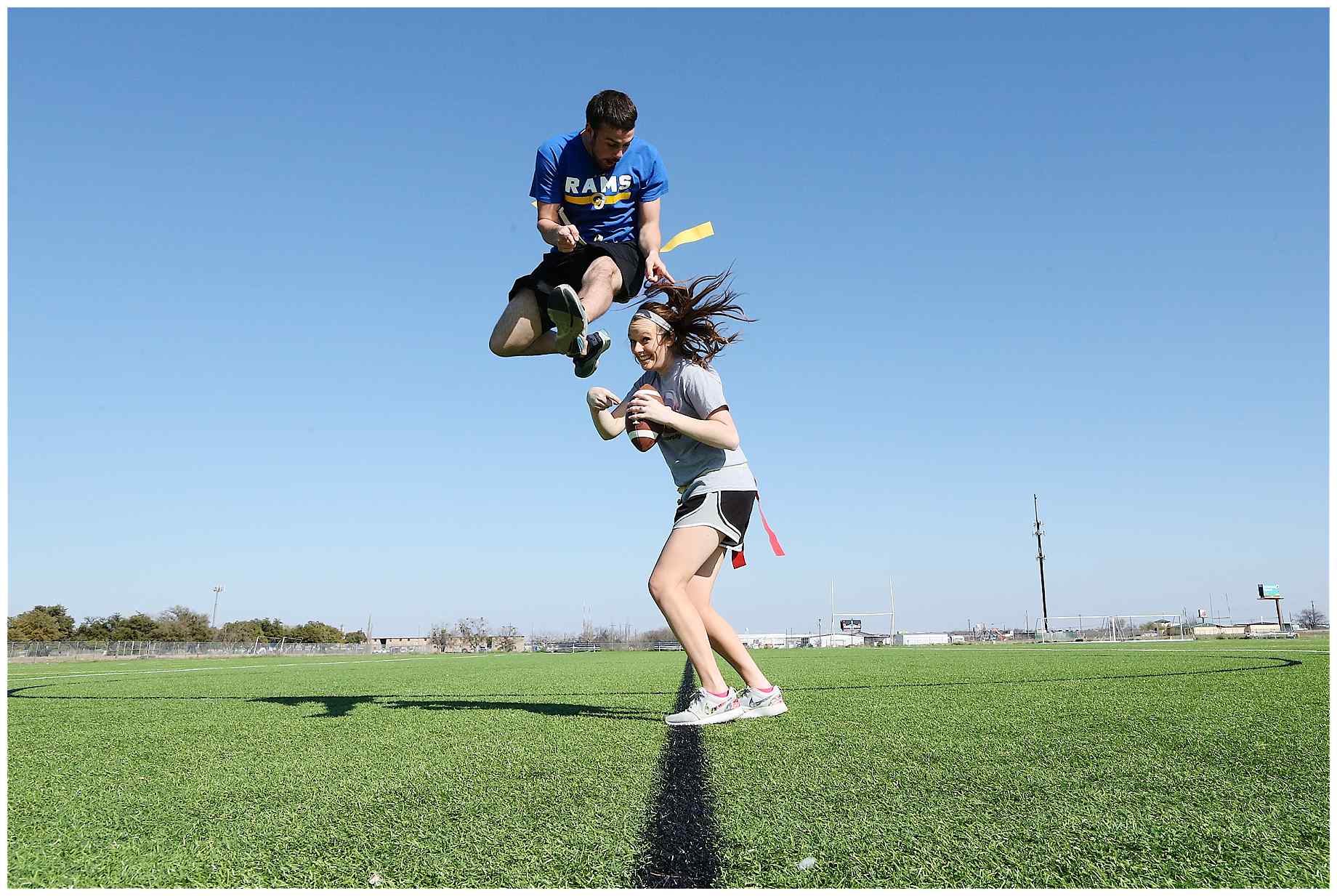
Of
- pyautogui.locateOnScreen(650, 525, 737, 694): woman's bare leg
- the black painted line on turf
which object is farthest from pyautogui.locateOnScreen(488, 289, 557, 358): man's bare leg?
the black painted line on turf

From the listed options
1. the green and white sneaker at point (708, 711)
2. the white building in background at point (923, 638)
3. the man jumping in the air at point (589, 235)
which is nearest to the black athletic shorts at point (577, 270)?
the man jumping in the air at point (589, 235)

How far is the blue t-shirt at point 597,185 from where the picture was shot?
4.42 meters

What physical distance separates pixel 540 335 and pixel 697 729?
1.98 m

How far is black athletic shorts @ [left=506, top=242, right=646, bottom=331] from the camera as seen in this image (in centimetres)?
410

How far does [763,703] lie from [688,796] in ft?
6.07

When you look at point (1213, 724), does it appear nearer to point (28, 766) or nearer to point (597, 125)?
point (597, 125)

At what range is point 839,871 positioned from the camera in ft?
5.11

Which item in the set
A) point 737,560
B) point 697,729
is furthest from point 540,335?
point 697,729

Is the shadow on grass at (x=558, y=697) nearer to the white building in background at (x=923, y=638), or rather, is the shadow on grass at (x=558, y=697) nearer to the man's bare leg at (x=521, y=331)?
the man's bare leg at (x=521, y=331)

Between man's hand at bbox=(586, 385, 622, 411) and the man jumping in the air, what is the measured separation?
0.35 feet

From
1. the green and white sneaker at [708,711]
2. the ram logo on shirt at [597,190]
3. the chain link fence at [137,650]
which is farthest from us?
the chain link fence at [137,650]

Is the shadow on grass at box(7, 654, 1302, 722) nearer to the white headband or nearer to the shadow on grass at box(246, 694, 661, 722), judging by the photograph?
the shadow on grass at box(246, 694, 661, 722)

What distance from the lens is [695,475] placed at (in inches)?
163

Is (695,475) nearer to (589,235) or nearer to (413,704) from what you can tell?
(589,235)
